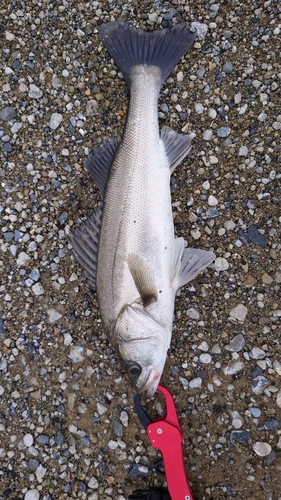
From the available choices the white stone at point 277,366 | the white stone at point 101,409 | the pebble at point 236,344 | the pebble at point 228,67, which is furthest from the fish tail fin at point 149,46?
the white stone at point 101,409

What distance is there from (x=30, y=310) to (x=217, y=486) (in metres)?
1.88

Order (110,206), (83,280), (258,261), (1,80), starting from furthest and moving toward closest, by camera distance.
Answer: (1,80)
(83,280)
(258,261)
(110,206)

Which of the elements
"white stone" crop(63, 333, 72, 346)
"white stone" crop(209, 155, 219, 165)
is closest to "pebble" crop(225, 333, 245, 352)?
"white stone" crop(63, 333, 72, 346)

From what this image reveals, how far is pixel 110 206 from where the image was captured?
271cm

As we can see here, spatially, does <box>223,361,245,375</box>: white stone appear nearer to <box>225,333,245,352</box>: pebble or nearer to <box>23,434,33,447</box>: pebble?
<box>225,333,245,352</box>: pebble

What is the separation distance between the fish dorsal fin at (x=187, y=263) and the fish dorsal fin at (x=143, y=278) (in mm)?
204

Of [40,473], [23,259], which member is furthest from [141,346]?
[40,473]

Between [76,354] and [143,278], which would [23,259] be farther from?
[143,278]

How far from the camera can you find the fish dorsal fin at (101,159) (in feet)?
9.41

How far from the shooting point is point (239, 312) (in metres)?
2.87

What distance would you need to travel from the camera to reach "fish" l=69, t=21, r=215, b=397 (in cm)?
257

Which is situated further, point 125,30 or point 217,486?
point 125,30

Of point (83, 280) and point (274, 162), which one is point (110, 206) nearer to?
point (83, 280)

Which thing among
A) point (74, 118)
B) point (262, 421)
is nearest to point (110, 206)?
point (74, 118)
